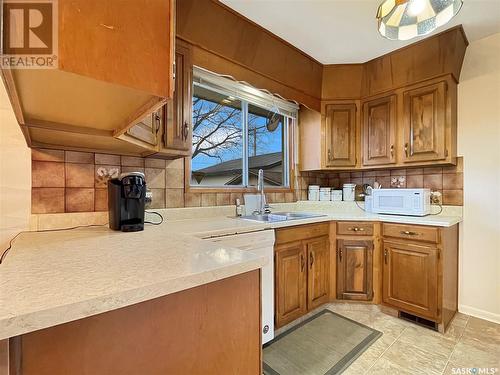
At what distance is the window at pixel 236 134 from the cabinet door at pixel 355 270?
1.03 m

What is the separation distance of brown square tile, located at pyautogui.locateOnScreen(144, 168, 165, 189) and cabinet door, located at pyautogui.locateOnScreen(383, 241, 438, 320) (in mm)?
2025

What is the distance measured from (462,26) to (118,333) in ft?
9.93

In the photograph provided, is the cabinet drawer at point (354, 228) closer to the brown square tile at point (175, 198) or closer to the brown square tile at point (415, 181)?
the brown square tile at point (415, 181)

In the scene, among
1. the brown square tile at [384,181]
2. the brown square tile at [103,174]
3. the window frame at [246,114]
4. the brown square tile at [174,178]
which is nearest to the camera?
the brown square tile at [103,174]

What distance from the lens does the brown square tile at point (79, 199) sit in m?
1.48

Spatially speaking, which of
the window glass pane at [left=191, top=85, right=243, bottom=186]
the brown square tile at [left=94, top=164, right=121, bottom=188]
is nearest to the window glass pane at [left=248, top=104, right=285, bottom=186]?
the window glass pane at [left=191, top=85, right=243, bottom=186]

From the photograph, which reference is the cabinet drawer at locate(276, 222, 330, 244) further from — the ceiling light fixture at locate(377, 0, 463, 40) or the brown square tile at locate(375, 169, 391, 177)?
the ceiling light fixture at locate(377, 0, 463, 40)

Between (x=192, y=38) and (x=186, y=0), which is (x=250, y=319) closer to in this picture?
(x=192, y=38)

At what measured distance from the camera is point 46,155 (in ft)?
4.66

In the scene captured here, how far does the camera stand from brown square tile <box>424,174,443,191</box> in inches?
95.0

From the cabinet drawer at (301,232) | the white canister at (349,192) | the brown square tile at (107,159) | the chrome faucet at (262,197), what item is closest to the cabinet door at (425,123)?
the white canister at (349,192)

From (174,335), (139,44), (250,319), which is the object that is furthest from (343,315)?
(139,44)

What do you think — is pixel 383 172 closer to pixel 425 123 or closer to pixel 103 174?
pixel 425 123

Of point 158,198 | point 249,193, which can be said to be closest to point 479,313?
point 249,193
